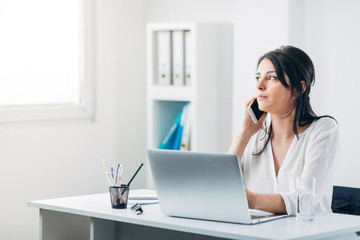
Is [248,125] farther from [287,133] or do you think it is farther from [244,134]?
[287,133]

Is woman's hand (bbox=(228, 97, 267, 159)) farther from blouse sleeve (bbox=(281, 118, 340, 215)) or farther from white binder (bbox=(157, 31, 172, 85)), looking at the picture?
white binder (bbox=(157, 31, 172, 85))

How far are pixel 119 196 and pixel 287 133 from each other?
0.69 m

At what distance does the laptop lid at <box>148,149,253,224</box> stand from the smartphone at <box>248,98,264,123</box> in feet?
2.05

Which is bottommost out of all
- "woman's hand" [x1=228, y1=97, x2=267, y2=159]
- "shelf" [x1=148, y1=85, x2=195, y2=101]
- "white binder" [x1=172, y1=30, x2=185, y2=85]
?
"woman's hand" [x1=228, y1=97, x2=267, y2=159]

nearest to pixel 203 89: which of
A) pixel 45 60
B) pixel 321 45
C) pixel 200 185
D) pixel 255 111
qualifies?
pixel 321 45

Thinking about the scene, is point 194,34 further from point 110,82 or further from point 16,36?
point 16,36

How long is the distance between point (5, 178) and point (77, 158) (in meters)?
0.55

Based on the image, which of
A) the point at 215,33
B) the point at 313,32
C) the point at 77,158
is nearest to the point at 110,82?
the point at 77,158

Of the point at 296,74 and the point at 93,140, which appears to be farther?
the point at 93,140

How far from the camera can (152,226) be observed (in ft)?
7.25

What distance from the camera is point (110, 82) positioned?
4301mm

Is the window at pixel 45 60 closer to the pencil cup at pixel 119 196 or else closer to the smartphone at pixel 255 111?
the pencil cup at pixel 119 196

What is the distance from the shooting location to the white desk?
181 cm

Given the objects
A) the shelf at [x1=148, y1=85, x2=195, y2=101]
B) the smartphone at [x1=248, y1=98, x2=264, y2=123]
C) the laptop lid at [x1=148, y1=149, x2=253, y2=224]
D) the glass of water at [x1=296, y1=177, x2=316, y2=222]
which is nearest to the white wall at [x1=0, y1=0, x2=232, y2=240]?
the shelf at [x1=148, y1=85, x2=195, y2=101]
